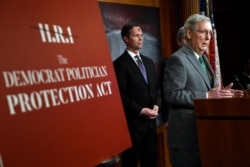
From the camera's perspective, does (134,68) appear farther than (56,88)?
Yes

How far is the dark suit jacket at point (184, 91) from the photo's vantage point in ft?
7.13

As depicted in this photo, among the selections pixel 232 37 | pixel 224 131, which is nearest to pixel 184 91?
pixel 224 131

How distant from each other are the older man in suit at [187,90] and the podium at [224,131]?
171 mm

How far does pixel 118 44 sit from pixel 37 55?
7.21 feet

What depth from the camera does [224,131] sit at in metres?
1.93

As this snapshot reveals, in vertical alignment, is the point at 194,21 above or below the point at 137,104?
above

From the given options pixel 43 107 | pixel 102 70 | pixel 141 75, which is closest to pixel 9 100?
pixel 43 107

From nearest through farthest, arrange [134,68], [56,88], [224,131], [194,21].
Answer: [56,88]
[224,131]
[194,21]
[134,68]

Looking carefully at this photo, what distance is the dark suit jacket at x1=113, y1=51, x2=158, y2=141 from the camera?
282cm

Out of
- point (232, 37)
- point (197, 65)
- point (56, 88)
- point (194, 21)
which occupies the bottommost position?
point (232, 37)

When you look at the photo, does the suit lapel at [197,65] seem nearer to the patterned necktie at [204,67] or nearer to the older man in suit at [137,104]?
the patterned necktie at [204,67]

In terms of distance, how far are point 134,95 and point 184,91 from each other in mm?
755

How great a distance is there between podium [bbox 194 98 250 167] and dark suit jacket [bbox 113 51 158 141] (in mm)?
851

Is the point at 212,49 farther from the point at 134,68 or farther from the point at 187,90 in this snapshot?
the point at 187,90
